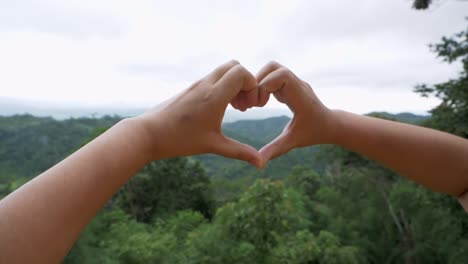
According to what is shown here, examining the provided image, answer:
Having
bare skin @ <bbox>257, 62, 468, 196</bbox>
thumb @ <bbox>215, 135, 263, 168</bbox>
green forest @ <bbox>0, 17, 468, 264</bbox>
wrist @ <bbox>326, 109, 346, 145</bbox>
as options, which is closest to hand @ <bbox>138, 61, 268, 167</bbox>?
thumb @ <bbox>215, 135, 263, 168</bbox>

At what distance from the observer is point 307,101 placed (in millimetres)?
954

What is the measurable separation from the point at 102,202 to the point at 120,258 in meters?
5.03

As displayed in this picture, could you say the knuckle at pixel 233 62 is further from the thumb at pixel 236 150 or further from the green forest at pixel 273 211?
the green forest at pixel 273 211

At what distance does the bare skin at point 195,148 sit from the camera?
58cm

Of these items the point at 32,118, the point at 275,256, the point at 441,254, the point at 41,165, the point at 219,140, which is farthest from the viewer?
the point at 32,118

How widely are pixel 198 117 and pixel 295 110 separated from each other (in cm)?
31

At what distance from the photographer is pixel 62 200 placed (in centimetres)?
60

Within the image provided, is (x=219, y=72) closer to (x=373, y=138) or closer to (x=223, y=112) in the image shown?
(x=223, y=112)

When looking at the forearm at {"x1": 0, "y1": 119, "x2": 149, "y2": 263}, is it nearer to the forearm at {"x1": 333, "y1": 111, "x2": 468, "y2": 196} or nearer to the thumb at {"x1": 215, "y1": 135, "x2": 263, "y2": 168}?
the thumb at {"x1": 215, "y1": 135, "x2": 263, "y2": 168}

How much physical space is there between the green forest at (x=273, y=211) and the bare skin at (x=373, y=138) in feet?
9.48

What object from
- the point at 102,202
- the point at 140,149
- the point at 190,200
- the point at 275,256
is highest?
the point at 140,149

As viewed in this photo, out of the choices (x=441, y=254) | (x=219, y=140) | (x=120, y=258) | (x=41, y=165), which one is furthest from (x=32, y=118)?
(x=219, y=140)

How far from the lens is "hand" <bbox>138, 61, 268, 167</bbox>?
2.68 feet

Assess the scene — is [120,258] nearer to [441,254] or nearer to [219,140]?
[219,140]
